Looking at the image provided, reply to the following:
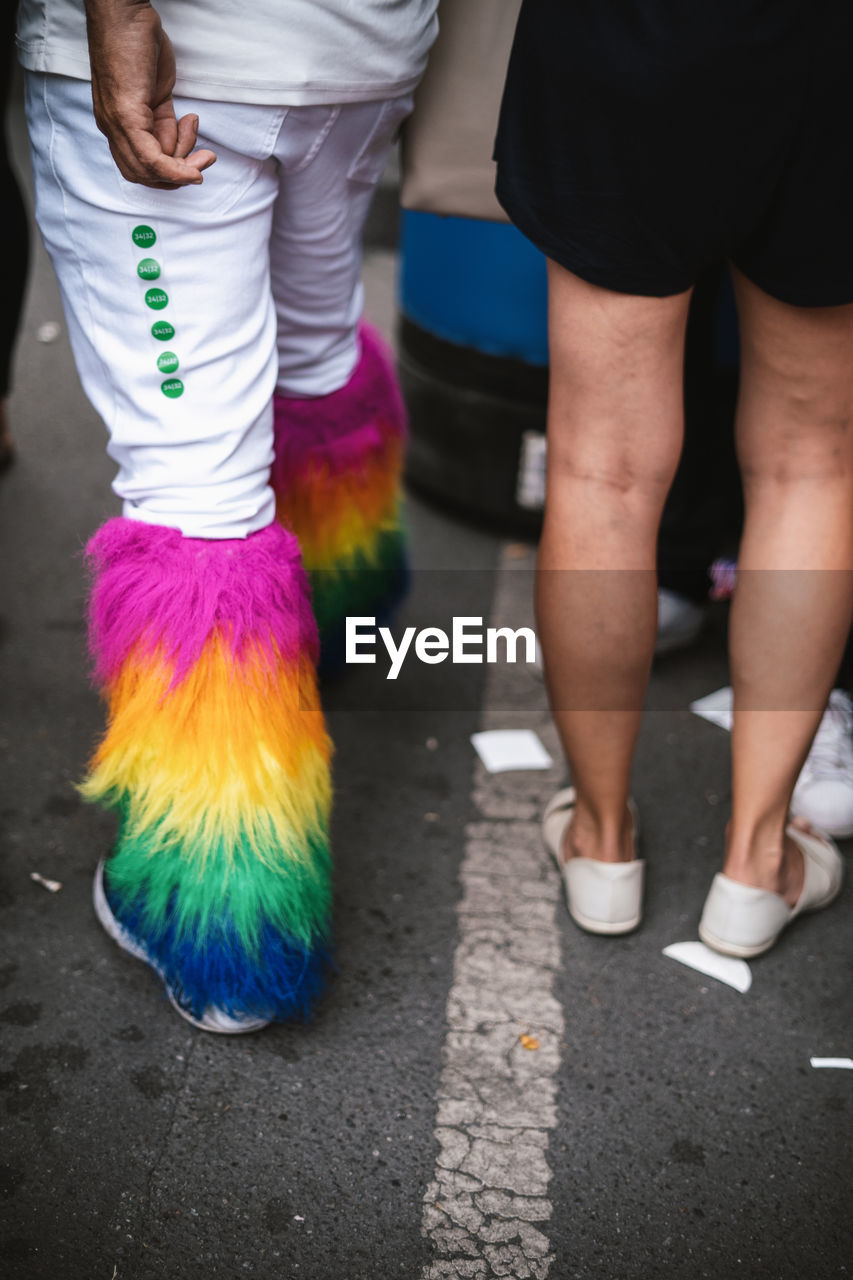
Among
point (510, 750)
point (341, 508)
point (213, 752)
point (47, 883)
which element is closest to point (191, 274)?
point (213, 752)

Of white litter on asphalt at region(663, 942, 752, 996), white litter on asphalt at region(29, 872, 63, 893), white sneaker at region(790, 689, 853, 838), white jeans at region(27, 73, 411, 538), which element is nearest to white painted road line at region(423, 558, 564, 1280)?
white litter on asphalt at region(663, 942, 752, 996)

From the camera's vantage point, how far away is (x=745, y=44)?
113cm

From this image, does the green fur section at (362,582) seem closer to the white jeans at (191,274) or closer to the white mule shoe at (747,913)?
the white jeans at (191,274)

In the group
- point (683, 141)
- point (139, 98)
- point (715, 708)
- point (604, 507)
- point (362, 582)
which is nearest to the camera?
point (139, 98)

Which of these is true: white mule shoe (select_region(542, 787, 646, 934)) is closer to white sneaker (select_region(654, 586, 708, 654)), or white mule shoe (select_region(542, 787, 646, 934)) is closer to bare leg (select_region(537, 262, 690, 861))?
bare leg (select_region(537, 262, 690, 861))

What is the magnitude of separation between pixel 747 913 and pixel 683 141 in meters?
0.99

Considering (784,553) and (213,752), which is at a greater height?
(784,553)

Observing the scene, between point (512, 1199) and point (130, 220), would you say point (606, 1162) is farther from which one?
point (130, 220)

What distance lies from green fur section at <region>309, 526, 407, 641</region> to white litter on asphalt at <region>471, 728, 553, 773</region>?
11.6 inches

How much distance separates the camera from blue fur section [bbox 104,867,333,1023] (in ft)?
4.49

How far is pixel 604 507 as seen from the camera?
1408 mm

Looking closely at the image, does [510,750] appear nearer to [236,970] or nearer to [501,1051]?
[501,1051]

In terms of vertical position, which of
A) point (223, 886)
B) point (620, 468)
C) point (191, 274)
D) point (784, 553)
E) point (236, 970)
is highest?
point (191, 274)

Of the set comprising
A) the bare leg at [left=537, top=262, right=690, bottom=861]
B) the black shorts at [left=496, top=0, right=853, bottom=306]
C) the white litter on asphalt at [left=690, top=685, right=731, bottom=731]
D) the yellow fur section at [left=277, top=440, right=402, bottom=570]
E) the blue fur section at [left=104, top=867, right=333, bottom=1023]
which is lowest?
the white litter on asphalt at [left=690, top=685, right=731, bottom=731]
